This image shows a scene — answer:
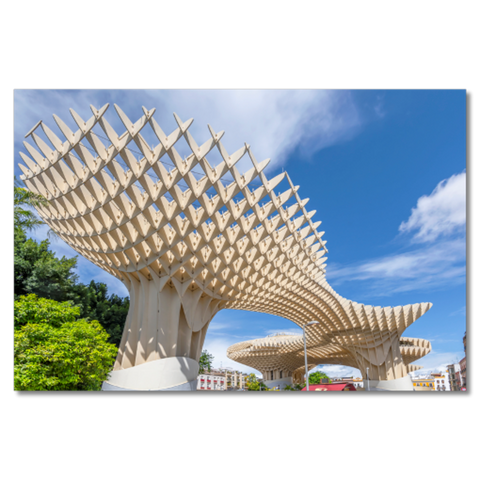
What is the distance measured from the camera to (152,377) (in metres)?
16.6

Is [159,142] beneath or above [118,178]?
above

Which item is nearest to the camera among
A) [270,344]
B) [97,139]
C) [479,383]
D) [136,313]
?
[479,383]

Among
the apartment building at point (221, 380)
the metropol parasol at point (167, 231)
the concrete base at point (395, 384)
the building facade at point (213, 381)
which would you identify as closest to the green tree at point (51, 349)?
the metropol parasol at point (167, 231)

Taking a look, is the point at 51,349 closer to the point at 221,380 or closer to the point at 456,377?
the point at 456,377

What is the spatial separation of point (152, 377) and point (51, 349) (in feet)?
21.9

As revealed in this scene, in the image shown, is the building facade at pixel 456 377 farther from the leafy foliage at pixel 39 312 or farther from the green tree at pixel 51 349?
the leafy foliage at pixel 39 312

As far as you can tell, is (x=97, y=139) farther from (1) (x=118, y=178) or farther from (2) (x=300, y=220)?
(2) (x=300, y=220)

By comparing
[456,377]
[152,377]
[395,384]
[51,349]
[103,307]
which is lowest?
[395,384]

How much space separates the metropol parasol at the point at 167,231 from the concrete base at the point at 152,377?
0.18 ft

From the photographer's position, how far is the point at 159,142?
492 inches

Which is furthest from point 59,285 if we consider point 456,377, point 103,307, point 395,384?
point 395,384

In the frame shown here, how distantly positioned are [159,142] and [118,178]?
95.8 inches

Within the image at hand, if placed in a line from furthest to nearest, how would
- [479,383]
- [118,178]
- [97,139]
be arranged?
1. [118,178]
2. [97,139]
3. [479,383]
